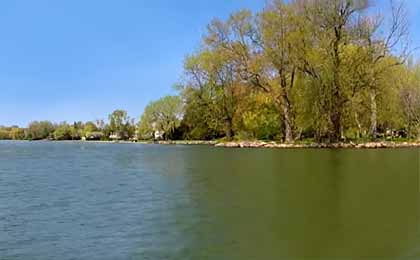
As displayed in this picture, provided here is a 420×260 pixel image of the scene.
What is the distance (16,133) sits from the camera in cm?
15075

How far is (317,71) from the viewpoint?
39.8 metres

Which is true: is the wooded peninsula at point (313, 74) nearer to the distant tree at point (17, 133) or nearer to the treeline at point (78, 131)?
the treeline at point (78, 131)

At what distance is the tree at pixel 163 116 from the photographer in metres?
79.1

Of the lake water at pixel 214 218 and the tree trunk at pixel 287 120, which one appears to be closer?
the lake water at pixel 214 218

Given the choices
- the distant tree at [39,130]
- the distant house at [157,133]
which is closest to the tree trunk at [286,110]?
the distant house at [157,133]

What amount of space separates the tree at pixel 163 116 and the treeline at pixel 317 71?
2859 centimetres

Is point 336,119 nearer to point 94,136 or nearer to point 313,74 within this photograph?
point 313,74

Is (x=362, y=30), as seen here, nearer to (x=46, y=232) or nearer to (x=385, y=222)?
(x=385, y=222)

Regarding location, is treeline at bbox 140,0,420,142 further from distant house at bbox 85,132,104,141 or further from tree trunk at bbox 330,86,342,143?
distant house at bbox 85,132,104,141

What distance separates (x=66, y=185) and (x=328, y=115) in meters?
30.7

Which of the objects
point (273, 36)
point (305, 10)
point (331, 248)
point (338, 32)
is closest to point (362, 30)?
point (338, 32)

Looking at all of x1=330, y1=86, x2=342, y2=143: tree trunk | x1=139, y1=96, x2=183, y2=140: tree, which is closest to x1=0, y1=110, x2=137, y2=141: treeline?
x1=139, y1=96, x2=183, y2=140: tree

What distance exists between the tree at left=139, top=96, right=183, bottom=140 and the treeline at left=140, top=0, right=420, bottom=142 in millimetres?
28589

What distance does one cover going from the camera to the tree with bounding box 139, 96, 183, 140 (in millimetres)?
79062
